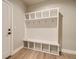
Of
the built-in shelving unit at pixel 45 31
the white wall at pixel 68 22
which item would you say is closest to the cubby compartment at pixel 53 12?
the built-in shelving unit at pixel 45 31

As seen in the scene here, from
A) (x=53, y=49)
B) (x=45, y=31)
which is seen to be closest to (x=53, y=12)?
(x=45, y=31)

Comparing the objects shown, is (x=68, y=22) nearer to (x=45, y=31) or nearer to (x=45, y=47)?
(x=45, y=31)

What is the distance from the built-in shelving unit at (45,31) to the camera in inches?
116

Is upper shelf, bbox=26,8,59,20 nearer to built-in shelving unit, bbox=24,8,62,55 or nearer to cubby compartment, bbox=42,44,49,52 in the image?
built-in shelving unit, bbox=24,8,62,55

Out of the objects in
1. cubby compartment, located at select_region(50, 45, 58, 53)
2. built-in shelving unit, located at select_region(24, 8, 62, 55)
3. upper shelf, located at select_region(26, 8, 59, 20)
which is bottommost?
cubby compartment, located at select_region(50, 45, 58, 53)

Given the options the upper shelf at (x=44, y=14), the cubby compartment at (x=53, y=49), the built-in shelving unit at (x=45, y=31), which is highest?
the upper shelf at (x=44, y=14)

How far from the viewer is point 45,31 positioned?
3.36 metres

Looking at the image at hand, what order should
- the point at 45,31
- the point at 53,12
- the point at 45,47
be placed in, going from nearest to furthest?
the point at 53,12 → the point at 45,47 → the point at 45,31

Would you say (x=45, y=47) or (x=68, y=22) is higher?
(x=68, y=22)

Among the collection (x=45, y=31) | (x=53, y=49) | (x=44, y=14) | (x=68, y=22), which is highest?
(x=44, y=14)

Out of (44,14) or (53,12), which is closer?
(53,12)

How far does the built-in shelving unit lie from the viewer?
9.65ft

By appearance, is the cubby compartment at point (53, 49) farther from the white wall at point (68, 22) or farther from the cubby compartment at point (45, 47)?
the white wall at point (68, 22)

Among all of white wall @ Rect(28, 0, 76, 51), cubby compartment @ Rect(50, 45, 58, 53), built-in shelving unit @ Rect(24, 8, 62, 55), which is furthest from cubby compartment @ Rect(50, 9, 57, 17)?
cubby compartment @ Rect(50, 45, 58, 53)
